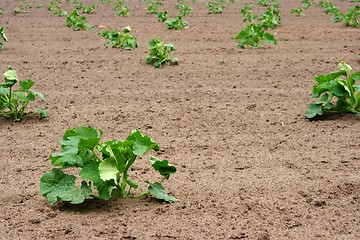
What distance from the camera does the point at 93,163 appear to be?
10.4 feet

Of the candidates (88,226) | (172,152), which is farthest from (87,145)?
(172,152)

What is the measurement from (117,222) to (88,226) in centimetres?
16

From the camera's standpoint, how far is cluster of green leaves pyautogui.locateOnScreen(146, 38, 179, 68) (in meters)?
7.11

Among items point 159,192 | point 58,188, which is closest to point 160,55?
point 159,192

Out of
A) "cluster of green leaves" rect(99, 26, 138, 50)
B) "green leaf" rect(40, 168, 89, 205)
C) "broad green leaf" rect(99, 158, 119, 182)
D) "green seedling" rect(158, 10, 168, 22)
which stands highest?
"broad green leaf" rect(99, 158, 119, 182)

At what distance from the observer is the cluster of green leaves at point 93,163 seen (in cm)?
305

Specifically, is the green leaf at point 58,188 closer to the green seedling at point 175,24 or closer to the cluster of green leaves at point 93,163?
the cluster of green leaves at point 93,163

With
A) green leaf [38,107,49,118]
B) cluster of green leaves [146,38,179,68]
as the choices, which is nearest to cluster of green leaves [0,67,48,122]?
green leaf [38,107,49,118]

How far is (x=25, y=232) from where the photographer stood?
300cm

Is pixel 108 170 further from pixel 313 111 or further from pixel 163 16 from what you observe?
pixel 163 16

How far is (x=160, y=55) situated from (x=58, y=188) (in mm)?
4126

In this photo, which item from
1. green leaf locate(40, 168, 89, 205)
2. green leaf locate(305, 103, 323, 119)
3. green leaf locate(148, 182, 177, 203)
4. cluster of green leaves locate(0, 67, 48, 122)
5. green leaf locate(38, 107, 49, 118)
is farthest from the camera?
green leaf locate(38, 107, 49, 118)

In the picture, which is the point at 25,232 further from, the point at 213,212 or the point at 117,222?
the point at 213,212

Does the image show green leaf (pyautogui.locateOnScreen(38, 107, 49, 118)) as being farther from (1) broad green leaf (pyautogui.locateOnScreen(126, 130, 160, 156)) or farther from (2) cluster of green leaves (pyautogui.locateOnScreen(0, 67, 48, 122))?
(1) broad green leaf (pyautogui.locateOnScreen(126, 130, 160, 156))
